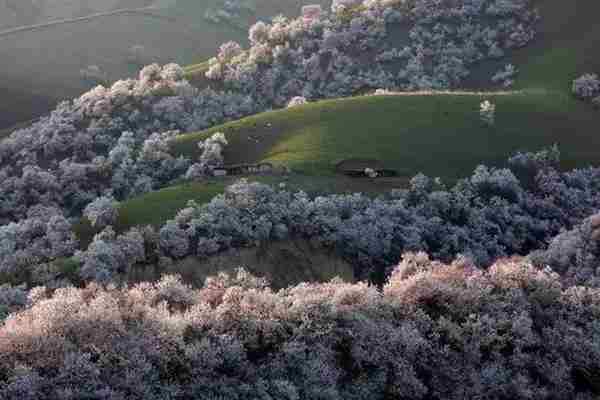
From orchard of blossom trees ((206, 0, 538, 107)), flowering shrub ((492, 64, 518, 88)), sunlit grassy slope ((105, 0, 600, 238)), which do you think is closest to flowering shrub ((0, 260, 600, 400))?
sunlit grassy slope ((105, 0, 600, 238))

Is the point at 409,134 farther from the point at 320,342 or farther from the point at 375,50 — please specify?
the point at 320,342

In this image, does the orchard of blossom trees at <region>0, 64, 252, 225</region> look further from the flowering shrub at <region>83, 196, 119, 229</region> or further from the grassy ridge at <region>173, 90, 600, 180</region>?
the flowering shrub at <region>83, 196, 119, 229</region>

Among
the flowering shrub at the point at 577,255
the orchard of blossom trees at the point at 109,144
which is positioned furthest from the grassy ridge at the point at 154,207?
the flowering shrub at the point at 577,255

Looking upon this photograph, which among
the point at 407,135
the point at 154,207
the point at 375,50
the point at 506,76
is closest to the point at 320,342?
the point at 154,207

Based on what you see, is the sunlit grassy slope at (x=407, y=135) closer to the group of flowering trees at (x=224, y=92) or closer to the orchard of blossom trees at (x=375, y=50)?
the group of flowering trees at (x=224, y=92)

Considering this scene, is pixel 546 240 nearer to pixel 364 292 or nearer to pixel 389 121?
pixel 389 121

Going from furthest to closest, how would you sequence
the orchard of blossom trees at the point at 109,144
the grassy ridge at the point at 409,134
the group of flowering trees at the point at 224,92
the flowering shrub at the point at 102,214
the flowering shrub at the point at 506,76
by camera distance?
the flowering shrub at the point at 506,76 → the group of flowering trees at the point at 224,92 → the orchard of blossom trees at the point at 109,144 → the grassy ridge at the point at 409,134 → the flowering shrub at the point at 102,214

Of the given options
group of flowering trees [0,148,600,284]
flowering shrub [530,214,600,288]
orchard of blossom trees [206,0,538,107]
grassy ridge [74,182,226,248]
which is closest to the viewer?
flowering shrub [530,214,600,288]
